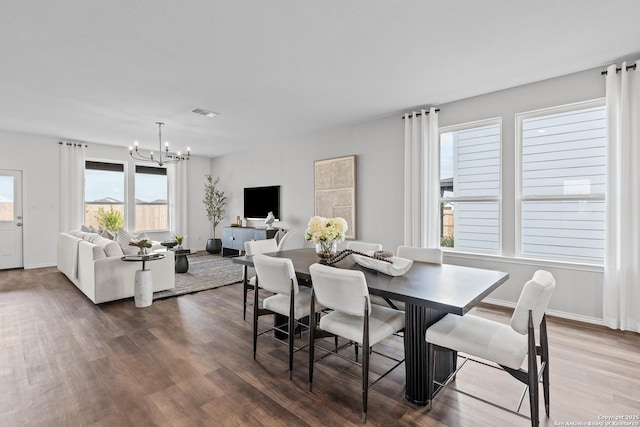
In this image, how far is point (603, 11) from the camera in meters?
2.34

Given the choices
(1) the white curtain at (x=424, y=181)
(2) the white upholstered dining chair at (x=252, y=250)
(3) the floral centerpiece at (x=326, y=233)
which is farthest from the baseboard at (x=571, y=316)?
(2) the white upholstered dining chair at (x=252, y=250)

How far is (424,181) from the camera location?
4.50 metres

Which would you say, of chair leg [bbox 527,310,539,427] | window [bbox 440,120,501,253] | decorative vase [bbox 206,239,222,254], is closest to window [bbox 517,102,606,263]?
window [bbox 440,120,501,253]

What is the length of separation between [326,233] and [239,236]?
5.12 metres

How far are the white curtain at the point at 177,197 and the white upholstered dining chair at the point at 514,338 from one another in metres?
7.71

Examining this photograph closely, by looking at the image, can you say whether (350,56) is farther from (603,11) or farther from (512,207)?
(512,207)

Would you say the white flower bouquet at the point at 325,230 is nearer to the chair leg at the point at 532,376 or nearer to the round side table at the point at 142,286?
the chair leg at the point at 532,376

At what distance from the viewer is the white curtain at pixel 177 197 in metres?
8.27

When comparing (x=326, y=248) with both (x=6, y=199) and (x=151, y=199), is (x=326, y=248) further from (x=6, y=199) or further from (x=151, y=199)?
(x=6, y=199)

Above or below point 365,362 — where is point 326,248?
above

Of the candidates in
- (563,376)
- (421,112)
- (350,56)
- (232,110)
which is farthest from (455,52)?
(232,110)

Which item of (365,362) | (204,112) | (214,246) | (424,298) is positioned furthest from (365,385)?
(214,246)

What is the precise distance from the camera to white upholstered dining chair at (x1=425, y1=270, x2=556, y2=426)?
1584 millimetres

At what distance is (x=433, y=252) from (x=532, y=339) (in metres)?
1.47
